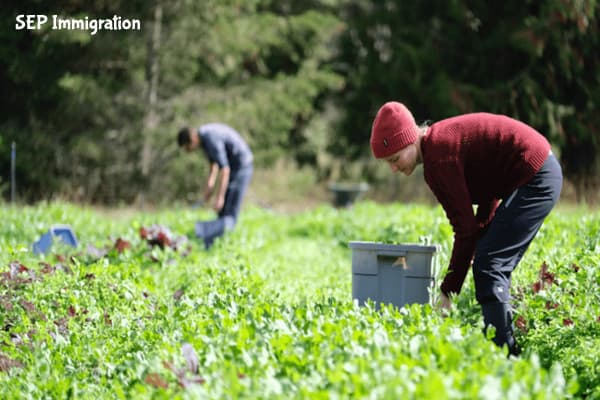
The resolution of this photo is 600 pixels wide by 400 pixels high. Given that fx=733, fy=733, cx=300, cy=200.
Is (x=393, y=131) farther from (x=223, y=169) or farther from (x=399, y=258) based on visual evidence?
(x=223, y=169)

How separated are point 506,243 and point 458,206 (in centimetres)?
38

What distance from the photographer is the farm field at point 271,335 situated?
104 inches

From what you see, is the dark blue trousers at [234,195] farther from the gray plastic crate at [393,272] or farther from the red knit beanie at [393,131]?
the red knit beanie at [393,131]

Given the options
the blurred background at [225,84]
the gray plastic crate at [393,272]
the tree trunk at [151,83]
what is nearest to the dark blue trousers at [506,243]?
the gray plastic crate at [393,272]

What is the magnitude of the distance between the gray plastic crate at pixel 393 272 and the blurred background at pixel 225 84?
432 inches

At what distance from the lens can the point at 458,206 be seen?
3.75 metres

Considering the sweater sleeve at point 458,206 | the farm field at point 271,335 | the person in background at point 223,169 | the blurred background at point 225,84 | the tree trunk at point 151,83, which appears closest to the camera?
the farm field at point 271,335

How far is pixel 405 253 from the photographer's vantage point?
4.46 metres

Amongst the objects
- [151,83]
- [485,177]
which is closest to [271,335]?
[485,177]

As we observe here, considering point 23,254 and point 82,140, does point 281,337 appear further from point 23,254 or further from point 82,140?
point 82,140

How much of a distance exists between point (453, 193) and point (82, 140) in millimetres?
12479

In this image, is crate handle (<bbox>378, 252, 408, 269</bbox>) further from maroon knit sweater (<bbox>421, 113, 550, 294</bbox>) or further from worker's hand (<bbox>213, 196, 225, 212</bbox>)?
worker's hand (<bbox>213, 196, 225, 212</bbox>)

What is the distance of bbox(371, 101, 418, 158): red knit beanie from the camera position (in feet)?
12.5

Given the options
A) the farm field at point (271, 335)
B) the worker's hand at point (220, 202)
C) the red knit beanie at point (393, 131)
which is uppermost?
the red knit beanie at point (393, 131)
